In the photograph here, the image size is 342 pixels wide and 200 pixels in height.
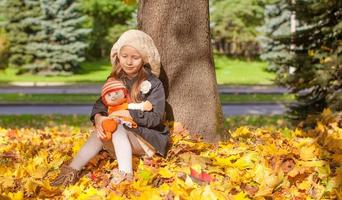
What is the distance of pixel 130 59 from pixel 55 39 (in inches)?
1130

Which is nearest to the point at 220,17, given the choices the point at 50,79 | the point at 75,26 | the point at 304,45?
the point at 75,26

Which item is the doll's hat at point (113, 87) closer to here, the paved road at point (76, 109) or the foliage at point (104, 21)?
the paved road at point (76, 109)

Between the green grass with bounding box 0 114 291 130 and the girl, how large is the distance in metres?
7.70

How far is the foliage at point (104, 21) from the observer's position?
41.6 metres

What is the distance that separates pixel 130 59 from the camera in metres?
3.79

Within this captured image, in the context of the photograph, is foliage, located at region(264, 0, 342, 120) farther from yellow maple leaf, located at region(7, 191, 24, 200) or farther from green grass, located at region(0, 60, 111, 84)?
green grass, located at region(0, 60, 111, 84)

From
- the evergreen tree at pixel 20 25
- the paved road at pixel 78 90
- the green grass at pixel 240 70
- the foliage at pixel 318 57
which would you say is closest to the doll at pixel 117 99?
the foliage at pixel 318 57

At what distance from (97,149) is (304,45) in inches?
282

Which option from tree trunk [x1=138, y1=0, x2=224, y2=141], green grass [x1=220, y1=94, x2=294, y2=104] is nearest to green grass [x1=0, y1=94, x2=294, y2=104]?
green grass [x1=220, y1=94, x2=294, y2=104]

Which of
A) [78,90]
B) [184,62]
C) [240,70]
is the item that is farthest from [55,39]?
[184,62]

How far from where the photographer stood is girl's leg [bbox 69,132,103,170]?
353 cm

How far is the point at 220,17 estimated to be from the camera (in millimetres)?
43000

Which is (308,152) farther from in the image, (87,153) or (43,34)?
(43,34)

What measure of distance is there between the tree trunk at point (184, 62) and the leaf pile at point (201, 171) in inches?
6.2
